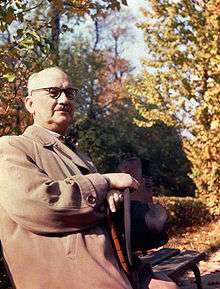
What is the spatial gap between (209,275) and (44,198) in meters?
6.45

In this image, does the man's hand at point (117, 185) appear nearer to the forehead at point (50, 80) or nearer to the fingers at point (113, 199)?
the fingers at point (113, 199)

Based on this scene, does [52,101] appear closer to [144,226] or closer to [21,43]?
[144,226]

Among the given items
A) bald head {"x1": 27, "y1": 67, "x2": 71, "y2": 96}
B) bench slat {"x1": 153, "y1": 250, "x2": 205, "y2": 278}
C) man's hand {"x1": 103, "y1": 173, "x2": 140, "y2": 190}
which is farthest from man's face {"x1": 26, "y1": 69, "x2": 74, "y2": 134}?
bench slat {"x1": 153, "y1": 250, "x2": 205, "y2": 278}

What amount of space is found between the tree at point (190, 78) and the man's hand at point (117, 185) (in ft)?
30.4

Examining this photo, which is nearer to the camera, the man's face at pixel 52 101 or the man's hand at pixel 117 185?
the man's hand at pixel 117 185

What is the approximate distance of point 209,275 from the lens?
27.2 feet

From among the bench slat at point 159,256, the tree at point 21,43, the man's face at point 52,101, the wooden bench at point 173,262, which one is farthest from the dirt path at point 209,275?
the man's face at point 52,101

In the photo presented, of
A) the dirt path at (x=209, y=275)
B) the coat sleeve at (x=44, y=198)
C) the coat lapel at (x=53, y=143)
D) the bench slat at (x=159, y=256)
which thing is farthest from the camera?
the dirt path at (x=209, y=275)

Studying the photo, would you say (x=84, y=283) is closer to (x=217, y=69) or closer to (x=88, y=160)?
(x=88, y=160)

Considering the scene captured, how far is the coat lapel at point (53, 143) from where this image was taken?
2762 mm

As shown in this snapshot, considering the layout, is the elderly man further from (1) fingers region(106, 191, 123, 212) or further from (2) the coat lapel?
(2) the coat lapel

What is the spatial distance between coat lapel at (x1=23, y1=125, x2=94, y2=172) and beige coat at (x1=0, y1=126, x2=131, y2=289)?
0.66ft

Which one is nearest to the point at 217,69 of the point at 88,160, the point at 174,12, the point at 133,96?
the point at 174,12

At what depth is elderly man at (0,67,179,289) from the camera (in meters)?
2.46
